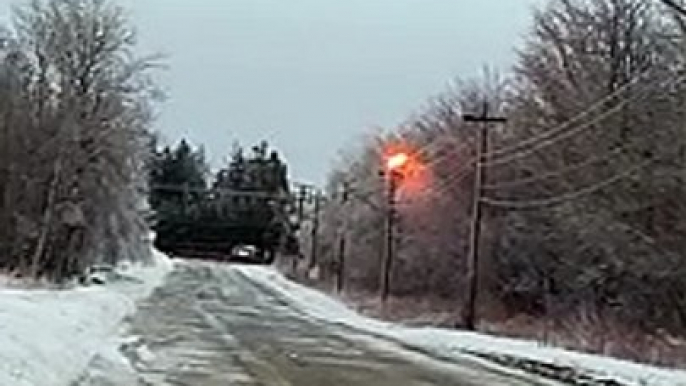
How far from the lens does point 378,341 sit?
116ft

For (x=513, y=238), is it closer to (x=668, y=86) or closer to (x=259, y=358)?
(x=668, y=86)

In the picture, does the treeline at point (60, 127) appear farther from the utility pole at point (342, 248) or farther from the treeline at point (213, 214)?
the treeline at point (213, 214)

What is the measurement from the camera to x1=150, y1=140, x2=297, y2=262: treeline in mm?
155500

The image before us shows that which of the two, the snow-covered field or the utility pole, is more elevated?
the utility pole

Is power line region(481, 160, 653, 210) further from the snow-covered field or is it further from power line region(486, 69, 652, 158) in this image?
the snow-covered field

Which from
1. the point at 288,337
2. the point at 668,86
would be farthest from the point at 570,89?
the point at 288,337

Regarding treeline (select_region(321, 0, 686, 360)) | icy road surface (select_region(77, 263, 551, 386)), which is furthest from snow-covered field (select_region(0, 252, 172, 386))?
treeline (select_region(321, 0, 686, 360))

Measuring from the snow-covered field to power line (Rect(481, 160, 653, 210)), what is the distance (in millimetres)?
14884

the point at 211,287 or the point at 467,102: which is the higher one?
the point at 467,102

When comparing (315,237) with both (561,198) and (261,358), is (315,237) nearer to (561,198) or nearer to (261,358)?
(561,198)

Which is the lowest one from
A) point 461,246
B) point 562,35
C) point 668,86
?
point 461,246

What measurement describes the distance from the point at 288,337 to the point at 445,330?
911 cm

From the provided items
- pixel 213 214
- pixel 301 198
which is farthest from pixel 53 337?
pixel 213 214

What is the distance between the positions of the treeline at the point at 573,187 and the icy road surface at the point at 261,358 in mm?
6491
